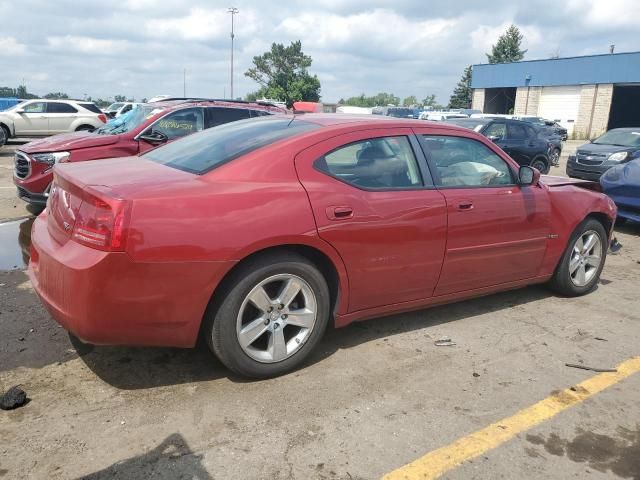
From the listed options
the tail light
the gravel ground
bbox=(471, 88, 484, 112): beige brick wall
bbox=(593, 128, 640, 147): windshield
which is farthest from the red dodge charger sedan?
bbox=(471, 88, 484, 112): beige brick wall

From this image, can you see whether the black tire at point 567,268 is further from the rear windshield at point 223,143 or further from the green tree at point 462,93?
the green tree at point 462,93

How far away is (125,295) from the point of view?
111 inches

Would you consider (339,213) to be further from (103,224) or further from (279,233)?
(103,224)

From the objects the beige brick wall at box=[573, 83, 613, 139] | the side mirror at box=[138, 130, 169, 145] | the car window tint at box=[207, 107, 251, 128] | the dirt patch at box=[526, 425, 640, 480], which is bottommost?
the dirt patch at box=[526, 425, 640, 480]

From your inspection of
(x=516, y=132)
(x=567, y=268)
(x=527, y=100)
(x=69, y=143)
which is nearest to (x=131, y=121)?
(x=69, y=143)

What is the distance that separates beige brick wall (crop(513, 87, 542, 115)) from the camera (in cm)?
4536

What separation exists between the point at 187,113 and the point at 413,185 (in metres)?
5.45

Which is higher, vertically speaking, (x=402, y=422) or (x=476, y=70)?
(x=476, y=70)

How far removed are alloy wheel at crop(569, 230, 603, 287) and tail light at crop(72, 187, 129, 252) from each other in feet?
12.7

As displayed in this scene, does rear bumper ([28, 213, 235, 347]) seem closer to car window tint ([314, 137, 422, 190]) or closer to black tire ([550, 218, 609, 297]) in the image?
car window tint ([314, 137, 422, 190])

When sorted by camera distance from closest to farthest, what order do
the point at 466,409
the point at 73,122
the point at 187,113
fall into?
1. the point at 466,409
2. the point at 187,113
3. the point at 73,122

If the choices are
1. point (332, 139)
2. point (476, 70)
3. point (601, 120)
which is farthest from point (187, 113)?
point (476, 70)

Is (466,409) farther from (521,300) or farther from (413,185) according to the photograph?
(521,300)

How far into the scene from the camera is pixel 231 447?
2664 millimetres
